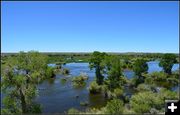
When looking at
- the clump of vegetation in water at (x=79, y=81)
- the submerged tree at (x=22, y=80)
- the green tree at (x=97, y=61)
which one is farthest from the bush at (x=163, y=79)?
the submerged tree at (x=22, y=80)

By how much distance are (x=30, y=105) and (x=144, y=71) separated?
34.7m

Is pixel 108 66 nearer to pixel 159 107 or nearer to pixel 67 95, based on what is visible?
pixel 67 95

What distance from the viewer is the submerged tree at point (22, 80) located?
64.5 feet

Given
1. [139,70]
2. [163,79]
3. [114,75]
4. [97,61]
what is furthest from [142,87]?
[163,79]

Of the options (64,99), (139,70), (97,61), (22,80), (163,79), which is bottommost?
(64,99)

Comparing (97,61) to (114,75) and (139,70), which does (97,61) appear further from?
(139,70)

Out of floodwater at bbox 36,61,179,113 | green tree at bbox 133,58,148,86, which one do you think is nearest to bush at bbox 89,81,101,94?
floodwater at bbox 36,61,179,113

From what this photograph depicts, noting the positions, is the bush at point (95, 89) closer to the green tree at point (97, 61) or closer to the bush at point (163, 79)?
the green tree at point (97, 61)

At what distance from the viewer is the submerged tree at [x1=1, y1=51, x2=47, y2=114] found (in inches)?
774

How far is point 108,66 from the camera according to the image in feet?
153

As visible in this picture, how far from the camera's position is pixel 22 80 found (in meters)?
19.4

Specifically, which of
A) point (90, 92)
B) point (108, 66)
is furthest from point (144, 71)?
point (90, 92)

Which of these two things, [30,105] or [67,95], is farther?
[67,95]

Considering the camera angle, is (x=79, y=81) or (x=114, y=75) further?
(x=79, y=81)
